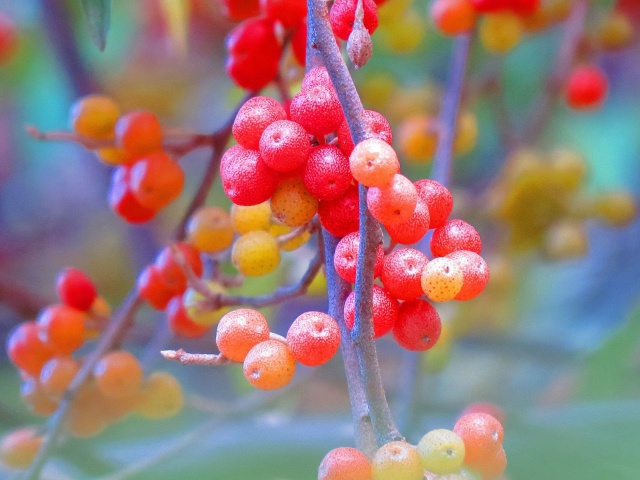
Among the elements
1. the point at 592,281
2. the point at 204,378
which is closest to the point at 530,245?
the point at 592,281

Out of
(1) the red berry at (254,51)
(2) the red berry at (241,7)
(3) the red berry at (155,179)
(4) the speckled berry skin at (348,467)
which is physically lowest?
(4) the speckled berry skin at (348,467)

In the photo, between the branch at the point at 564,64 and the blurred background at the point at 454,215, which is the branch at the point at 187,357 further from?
the branch at the point at 564,64

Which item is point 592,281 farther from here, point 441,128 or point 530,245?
point 441,128

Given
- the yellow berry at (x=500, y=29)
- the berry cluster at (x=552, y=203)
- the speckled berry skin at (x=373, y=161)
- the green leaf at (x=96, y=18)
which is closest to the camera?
the speckled berry skin at (x=373, y=161)

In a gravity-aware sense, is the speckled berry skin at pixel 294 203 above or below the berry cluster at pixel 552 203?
below

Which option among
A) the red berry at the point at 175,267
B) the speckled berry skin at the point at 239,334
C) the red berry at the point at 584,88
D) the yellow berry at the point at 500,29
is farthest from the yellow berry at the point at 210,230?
the red berry at the point at 584,88

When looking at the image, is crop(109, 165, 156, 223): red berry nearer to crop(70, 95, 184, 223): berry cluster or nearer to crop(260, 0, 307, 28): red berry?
crop(70, 95, 184, 223): berry cluster

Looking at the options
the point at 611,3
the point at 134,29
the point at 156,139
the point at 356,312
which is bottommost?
the point at 356,312
